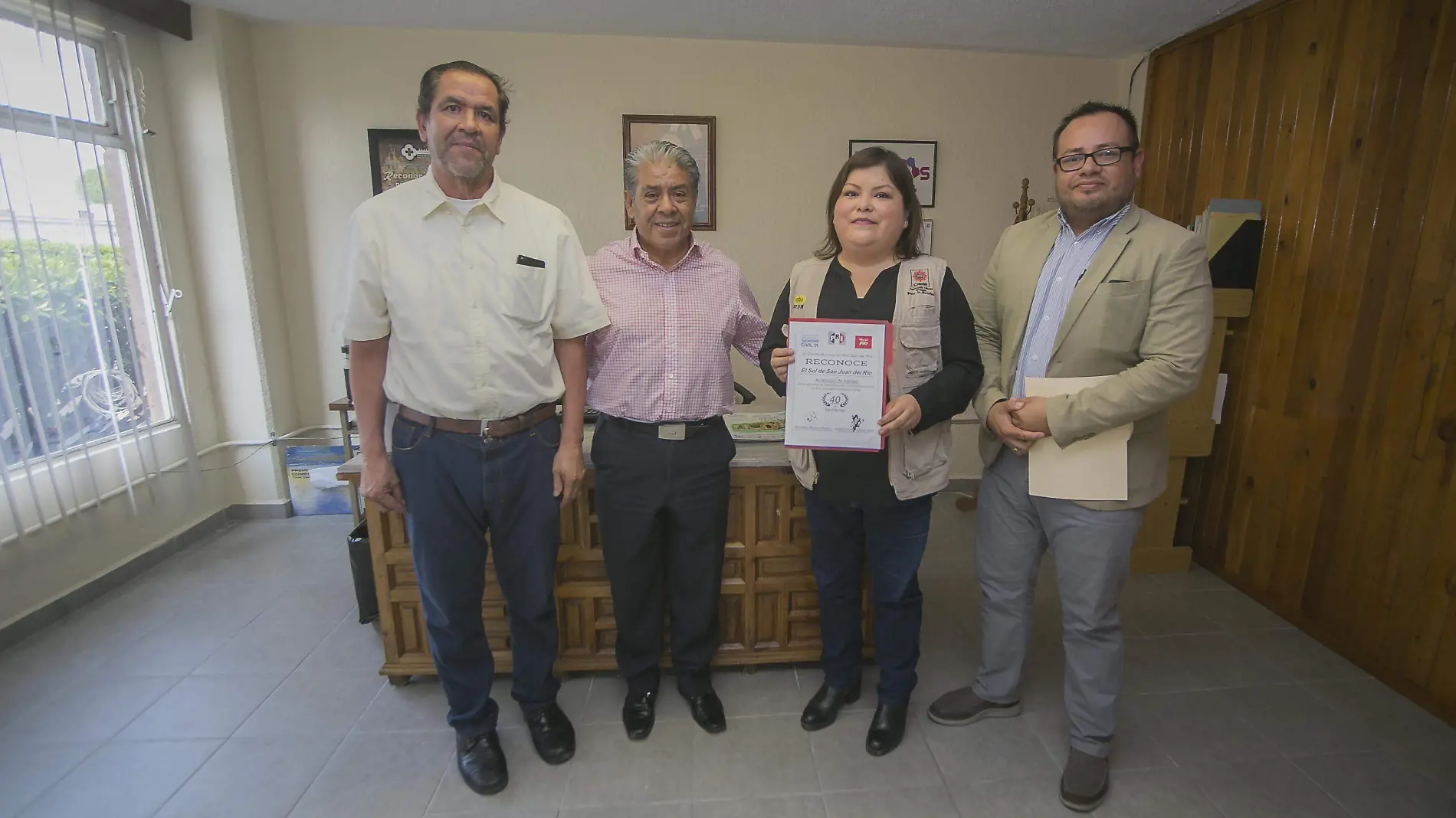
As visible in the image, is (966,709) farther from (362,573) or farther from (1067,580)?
(362,573)

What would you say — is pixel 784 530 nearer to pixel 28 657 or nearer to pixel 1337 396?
pixel 1337 396

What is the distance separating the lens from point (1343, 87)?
237 centimetres

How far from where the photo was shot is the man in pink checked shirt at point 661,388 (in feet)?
5.75

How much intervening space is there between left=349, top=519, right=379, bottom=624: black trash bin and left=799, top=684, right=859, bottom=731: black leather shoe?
1.51m

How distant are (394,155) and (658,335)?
8.31 feet

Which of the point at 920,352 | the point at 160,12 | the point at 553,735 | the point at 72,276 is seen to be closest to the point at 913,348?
the point at 920,352

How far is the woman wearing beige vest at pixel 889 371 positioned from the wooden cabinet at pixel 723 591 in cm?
31

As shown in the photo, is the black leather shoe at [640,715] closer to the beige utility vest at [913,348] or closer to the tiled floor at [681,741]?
the tiled floor at [681,741]

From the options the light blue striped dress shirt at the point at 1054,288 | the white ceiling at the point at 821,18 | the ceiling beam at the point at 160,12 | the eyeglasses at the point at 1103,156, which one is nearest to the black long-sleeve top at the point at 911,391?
the light blue striped dress shirt at the point at 1054,288

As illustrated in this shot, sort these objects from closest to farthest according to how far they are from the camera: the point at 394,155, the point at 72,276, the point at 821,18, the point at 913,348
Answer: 1. the point at 913,348
2. the point at 72,276
3. the point at 821,18
4. the point at 394,155

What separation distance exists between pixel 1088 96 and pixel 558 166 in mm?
2843

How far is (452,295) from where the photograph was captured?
5.17 feet

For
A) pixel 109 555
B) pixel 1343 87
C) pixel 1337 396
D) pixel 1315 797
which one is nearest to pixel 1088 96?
pixel 1343 87

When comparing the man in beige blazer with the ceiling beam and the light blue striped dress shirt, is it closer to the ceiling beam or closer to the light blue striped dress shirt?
the light blue striped dress shirt
